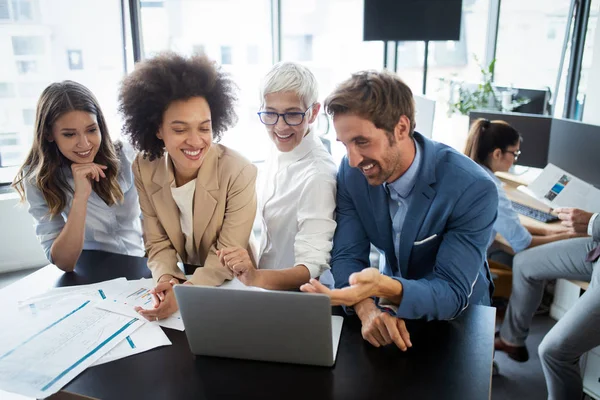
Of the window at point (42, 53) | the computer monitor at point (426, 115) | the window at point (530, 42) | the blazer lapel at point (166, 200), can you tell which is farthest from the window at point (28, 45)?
the window at point (530, 42)

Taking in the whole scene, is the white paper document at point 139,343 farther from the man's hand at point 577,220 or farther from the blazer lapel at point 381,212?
the man's hand at point 577,220

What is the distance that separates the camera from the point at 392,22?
3.85 meters

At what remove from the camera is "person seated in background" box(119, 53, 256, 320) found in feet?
5.52

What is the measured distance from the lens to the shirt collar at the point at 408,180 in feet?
5.19

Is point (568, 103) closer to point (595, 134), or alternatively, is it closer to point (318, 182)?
point (595, 134)

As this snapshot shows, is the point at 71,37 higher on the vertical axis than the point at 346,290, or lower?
higher

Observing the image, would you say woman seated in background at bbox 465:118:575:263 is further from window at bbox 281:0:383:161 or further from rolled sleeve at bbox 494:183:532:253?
window at bbox 281:0:383:161

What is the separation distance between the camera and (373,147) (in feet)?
4.95

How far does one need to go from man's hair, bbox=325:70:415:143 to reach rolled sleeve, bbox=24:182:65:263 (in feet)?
3.87

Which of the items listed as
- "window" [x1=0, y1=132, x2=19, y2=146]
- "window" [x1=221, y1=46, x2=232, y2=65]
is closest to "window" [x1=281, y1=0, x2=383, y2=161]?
"window" [x1=221, y1=46, x2=232, y2=65]

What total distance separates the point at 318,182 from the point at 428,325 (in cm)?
59

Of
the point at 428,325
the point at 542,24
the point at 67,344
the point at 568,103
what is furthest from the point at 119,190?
the point at 542,24

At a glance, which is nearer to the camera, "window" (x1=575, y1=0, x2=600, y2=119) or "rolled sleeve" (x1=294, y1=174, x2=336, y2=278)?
"rolled sleeve" (x1=294, y1=174, x2=336, y2=278)

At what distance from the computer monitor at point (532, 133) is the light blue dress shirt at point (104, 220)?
2403 mm
